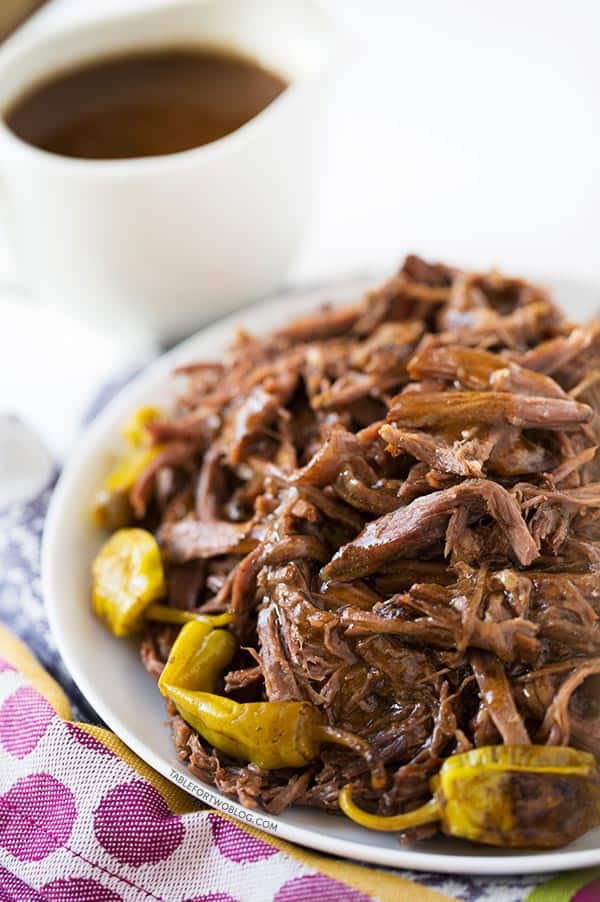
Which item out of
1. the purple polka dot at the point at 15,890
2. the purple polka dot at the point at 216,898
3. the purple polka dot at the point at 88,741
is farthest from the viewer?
the purple polka dot at the point at 88,741

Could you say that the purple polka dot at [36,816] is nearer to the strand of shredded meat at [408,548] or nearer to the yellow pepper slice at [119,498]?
the strand of shredded meat at [408,548]

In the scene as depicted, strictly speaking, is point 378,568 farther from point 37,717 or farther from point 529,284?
point 529,284

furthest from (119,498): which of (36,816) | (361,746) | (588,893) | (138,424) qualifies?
(588,893)

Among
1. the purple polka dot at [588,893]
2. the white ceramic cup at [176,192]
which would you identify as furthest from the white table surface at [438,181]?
the purple polka dot at [588,893]

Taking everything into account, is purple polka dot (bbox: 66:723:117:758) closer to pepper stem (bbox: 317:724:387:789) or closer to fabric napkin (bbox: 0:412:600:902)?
fabric napkin (bbox: 0:412:600:902)

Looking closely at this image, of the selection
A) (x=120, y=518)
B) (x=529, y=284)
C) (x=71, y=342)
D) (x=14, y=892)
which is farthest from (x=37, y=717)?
(x=71, y=342)

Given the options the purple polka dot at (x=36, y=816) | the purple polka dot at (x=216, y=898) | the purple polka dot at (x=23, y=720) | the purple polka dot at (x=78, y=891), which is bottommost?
the purple polka dot at (x=216, y=898)

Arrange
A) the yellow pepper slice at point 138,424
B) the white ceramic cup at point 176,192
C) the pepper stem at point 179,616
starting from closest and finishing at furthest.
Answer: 1. the pepper stem at point 179,616
2. the yellow pepper slice at point 138,424
3. the white ceramic cup at point 176,192
